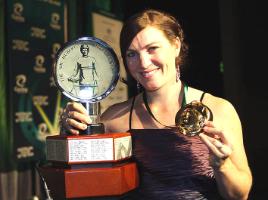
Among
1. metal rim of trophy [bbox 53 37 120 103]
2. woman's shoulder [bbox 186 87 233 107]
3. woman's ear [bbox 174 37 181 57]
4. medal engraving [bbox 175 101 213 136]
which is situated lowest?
medal engraving [bbox 175 101 213 136]

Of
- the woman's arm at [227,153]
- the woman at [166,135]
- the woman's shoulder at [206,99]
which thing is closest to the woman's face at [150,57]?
the woman at [166,135]

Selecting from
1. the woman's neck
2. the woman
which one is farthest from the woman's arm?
the woman's neck

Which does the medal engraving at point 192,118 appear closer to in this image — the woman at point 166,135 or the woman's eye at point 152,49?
the woman at point 166,135

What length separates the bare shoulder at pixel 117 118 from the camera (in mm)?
1472

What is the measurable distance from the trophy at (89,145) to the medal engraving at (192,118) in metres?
0.18

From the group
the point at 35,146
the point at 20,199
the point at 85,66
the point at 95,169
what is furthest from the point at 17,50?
the point at 95,169

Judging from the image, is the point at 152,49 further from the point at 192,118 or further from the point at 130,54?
the point at 192,118

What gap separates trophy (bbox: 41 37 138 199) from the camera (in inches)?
47.0

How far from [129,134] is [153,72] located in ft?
0.70

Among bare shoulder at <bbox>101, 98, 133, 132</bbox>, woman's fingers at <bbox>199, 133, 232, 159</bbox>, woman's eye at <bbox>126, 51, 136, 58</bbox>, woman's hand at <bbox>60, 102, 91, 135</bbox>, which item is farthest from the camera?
bare shoulder at <bbox>101, 98, 133, 132</bbox>

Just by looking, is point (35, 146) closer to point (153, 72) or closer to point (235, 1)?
point (153, 72)

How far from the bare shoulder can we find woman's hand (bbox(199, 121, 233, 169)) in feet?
1.18

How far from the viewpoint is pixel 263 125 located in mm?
2959

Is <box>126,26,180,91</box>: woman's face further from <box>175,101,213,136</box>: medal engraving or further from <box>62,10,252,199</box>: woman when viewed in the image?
<box>175,101,213,136</box>: medal engraving
